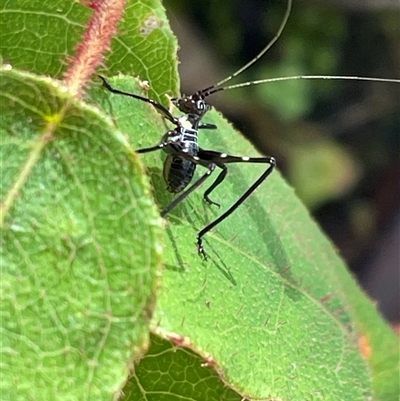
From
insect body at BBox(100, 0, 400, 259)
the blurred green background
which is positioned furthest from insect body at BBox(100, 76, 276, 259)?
the blurred green background

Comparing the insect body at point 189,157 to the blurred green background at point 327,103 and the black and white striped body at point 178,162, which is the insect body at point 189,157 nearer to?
the black and white striped body at point 178,162

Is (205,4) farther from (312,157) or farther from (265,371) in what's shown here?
(265,371)

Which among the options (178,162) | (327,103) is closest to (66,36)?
(178,162)

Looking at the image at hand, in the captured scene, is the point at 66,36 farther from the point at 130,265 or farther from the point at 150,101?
the point at 130,265

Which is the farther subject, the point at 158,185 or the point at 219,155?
the point at 219,155

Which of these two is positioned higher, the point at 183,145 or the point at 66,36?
the point at 66,36

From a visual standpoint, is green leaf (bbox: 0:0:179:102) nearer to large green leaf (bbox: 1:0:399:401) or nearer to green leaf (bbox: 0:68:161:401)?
large green leaf (bbox: 1:0:399:401)

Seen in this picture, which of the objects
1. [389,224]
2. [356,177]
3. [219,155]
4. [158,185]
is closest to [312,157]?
[356,177]
